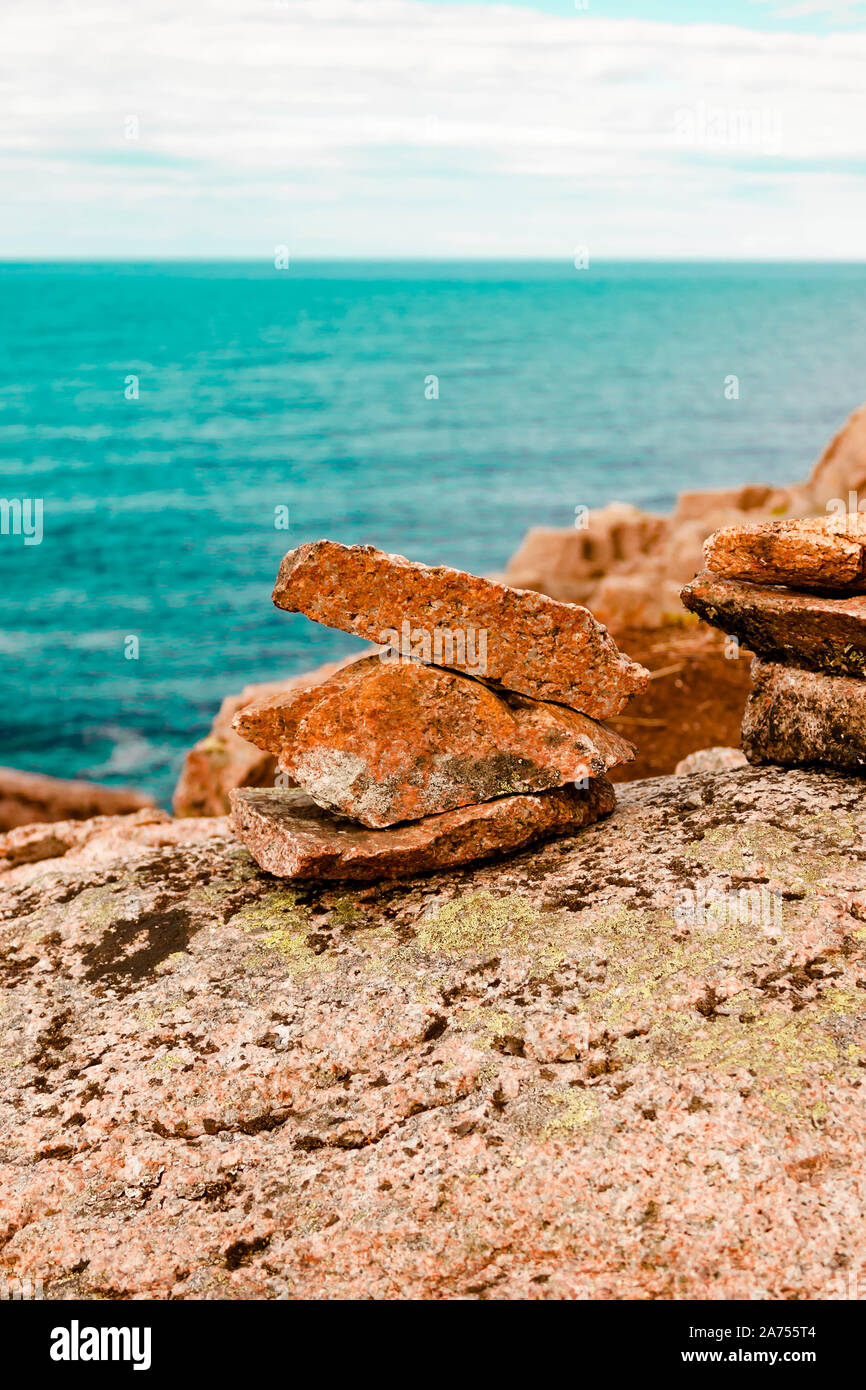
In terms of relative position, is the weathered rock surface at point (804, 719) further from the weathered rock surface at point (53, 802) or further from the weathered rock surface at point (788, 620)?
the weathered rock surface at point (53, 802)

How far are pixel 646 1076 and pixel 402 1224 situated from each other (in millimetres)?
1177

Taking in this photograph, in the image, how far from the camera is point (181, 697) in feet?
96.9

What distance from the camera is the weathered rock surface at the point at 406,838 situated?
6.27 meters

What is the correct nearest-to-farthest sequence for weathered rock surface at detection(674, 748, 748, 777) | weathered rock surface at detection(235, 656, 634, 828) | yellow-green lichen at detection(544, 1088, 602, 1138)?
1. yellow-green lichen at detection(544, 1088, 602, 1138)
2. weathered rock surface at detection(235, 656, 634, 828)
3. weathered rock surface at detection(674, 748, 748, 777)

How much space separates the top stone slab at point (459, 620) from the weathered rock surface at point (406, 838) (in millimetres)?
708

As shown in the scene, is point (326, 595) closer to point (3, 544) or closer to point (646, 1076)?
point (646, 1076)

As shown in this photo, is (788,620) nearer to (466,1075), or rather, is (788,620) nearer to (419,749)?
(419,749)

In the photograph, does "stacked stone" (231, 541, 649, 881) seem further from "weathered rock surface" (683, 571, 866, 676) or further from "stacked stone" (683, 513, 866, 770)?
"stacked stone" (683, 513, 866, 770)

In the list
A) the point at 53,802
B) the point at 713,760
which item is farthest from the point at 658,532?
the point at 713,760

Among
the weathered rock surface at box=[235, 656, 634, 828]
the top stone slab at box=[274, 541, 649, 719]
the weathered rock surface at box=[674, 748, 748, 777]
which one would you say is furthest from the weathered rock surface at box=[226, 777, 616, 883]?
the weathered rock surface at box=[674, 748, 748, 777]

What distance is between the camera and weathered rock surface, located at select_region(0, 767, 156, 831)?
15.0 metres

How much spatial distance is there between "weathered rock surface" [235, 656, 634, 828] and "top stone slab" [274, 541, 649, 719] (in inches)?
7.9

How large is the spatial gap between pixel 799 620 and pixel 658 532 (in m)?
23.8

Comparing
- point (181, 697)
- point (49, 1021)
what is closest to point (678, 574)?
point (181, 697)
